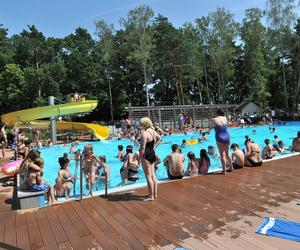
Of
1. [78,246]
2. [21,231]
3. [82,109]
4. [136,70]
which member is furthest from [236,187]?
[136,70]

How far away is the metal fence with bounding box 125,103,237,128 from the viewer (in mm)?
23416

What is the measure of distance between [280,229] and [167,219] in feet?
4.63

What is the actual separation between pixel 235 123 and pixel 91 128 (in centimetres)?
1444

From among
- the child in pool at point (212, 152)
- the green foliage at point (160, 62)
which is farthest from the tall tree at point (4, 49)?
the child in pool at point (212, 152)

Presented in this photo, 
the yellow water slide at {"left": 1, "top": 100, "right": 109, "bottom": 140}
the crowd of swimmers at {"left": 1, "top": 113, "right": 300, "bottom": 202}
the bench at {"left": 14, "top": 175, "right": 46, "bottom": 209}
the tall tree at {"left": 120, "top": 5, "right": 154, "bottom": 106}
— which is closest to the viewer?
the bench at {"left": 14, "top": 175, "right": 46, "bottom": 209}

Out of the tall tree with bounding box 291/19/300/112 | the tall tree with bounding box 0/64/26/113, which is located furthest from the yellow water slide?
the tall tree with bounding box 291/19/300/112

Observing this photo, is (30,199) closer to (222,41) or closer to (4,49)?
(222,41)

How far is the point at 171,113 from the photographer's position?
25438mm

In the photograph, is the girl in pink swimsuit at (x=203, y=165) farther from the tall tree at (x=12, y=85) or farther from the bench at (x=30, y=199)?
the tall tree at (x=12, y=85)

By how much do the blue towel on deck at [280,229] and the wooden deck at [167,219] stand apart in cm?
9

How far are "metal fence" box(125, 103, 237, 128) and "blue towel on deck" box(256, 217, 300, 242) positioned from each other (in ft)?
61.0

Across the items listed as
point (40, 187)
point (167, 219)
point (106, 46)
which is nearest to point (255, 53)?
point (106, 46)

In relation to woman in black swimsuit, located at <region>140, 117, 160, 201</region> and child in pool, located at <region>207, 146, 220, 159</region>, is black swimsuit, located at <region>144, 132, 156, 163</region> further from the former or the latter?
child in pool, located at <region>207, 146, 220, 159</region>

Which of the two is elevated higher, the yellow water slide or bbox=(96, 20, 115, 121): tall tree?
bbox=(96, 20, 115, 121): tall tree
